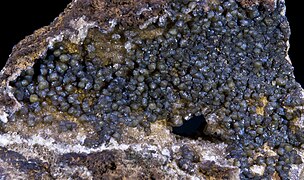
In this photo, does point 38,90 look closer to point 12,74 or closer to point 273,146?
point 12,74

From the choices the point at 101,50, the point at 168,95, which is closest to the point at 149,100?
the point at 168,95

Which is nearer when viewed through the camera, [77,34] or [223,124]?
[77,34]

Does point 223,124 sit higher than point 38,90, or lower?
lower

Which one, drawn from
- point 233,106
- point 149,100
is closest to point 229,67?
point 233,106

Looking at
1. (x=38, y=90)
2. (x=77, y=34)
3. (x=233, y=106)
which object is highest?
(x=77, y=34)

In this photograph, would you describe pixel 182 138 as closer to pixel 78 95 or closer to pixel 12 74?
pixel 78 95

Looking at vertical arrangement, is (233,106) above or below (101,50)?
below
